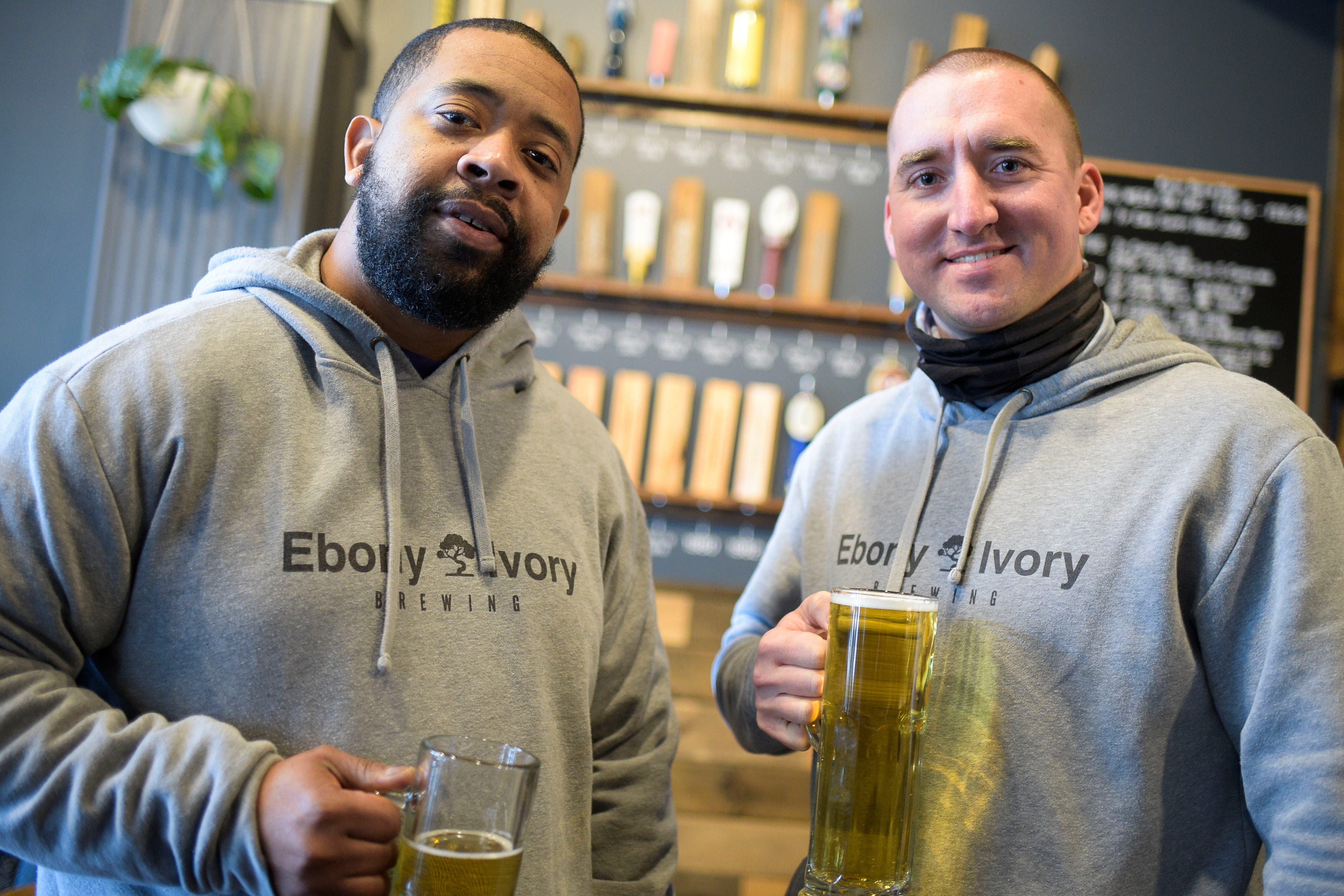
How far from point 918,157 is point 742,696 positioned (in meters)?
0.78

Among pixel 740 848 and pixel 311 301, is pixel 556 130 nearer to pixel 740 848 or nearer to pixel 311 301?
pixel 311 301

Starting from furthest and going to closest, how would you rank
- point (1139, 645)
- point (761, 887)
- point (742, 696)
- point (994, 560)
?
point (761, 887), point (742, 696), point (994, 560), point (1139, 645)

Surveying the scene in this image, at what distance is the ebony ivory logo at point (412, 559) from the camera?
1.13 metres

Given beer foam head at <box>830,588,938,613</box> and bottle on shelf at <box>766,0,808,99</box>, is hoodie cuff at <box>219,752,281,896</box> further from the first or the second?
bottle on shelf at <box>766,0,808,99</box>

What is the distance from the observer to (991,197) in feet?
4.37

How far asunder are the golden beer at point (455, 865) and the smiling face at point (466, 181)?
2.10 feet

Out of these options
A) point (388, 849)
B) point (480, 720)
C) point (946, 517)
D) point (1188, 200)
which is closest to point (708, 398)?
point (1188, 200)

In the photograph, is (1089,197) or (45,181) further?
(45,181)

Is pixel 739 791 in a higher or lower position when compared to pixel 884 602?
lower

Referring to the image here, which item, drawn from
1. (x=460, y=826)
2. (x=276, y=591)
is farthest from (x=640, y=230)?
(x=460, y=826)

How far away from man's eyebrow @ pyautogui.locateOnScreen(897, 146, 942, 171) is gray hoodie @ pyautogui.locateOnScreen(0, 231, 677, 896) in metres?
0.62

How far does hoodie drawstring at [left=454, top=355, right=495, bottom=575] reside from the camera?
125 centimetres

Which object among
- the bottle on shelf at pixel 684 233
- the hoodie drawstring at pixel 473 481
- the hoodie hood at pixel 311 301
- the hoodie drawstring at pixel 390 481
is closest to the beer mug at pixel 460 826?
the hoodie drawstring at pixel 390 481

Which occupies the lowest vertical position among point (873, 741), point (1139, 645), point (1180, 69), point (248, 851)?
point (248, 851)
